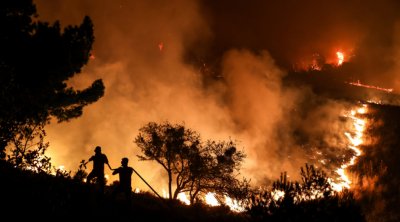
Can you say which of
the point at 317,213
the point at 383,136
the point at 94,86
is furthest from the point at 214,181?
the point at 383,136

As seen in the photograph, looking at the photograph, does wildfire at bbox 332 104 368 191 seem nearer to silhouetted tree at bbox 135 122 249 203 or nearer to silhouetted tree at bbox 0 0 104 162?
silhouetted tree at bbox 135 122 249 203

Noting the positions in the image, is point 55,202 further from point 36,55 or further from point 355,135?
point 355,135

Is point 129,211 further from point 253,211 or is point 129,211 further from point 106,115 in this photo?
point 106,115

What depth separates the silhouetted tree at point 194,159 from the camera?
37.6 m

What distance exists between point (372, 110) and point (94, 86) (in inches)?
3783

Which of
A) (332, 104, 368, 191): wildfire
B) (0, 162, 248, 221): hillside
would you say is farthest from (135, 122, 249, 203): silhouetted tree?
(332, 104, 368, 191): wildfire

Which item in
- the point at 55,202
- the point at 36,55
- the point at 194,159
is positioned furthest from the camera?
the point at 194,159

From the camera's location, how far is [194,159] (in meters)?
38.2

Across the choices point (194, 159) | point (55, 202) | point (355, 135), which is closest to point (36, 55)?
point (55, 202)

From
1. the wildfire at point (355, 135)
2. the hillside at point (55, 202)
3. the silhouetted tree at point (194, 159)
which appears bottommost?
the hillside at point (55, 202)

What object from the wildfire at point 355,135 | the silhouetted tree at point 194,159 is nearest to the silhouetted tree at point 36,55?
the silhouetted tree at point 194,159

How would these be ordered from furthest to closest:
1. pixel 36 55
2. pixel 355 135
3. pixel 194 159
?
pixel 355 135, pixel 194 159, pixel 36 55

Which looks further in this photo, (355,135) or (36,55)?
(355,135)

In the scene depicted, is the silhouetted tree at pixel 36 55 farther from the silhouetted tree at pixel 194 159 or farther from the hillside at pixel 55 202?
the silhouetted tree at pixel 194 159
